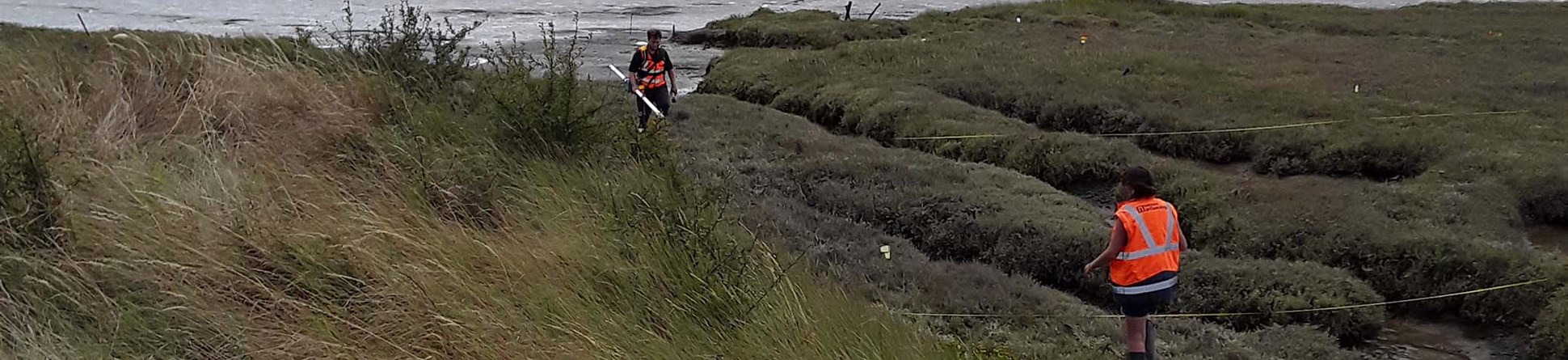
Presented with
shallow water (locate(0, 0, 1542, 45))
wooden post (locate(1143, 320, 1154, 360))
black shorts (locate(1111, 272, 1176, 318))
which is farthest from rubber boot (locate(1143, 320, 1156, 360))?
shallow water (locate(0, 0, 1542, 45))

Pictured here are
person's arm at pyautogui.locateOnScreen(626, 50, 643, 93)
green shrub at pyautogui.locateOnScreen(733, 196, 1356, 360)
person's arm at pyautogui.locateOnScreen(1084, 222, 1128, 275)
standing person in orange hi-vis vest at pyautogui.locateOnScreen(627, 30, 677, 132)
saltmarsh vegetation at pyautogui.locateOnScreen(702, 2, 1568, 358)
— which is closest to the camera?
person's arm at pyautogui.locateOnScreen(1084, 222, 1128, 275)

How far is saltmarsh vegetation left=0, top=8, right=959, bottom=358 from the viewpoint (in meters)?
5.46

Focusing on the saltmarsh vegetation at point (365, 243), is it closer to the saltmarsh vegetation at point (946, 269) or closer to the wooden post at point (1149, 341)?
the saltmarsh vegetation at point (946, 269)

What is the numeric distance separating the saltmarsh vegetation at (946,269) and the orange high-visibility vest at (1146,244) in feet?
3.06

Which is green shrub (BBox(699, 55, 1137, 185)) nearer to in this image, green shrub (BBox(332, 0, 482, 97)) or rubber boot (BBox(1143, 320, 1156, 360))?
green shrub (BBox(332, 0, 482, 97))

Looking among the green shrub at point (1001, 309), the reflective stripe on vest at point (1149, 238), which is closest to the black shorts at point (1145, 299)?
the reflective stripe on vest at point (1149, 238)

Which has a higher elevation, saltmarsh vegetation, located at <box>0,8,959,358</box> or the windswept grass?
saltmarsh vegetation, located at <box>0,8,959,358</box>

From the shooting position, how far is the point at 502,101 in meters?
9.30

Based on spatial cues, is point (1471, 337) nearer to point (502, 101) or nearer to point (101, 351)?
point (502, 101)

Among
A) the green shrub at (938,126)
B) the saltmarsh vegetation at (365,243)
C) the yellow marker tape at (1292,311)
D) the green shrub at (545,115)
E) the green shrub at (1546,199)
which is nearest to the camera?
the saltmarsh vegetation at (365,243)

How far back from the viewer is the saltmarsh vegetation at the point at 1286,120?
37.4ft

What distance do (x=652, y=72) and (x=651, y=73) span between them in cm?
2

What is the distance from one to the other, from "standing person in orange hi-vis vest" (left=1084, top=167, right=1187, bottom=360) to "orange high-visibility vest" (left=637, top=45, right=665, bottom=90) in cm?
820

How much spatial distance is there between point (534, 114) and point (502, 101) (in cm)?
30
